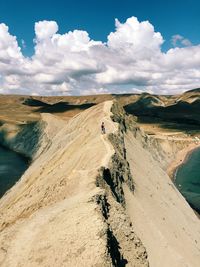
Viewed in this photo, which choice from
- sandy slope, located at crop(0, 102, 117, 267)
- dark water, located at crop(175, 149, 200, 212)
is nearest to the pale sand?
dark water, located at crop(175, 149, 200, 212)

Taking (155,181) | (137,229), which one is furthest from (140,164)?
(137,229)

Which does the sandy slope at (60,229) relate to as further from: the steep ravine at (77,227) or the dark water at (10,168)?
the dark water at (10,168)

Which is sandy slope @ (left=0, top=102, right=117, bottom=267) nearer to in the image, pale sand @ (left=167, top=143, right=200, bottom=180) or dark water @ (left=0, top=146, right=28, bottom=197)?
dark water @ (left=0, top=146, right=28, bottom=197)

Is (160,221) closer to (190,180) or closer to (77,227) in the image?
(77,227)

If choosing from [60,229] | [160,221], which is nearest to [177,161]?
[160,221]

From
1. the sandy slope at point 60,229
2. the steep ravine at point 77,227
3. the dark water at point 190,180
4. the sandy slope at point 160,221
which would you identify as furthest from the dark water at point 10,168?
the sandy slope at point 60,229

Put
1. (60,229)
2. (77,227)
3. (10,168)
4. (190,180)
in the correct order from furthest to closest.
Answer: (10,168), (190,180), (60,229), (77,227)
